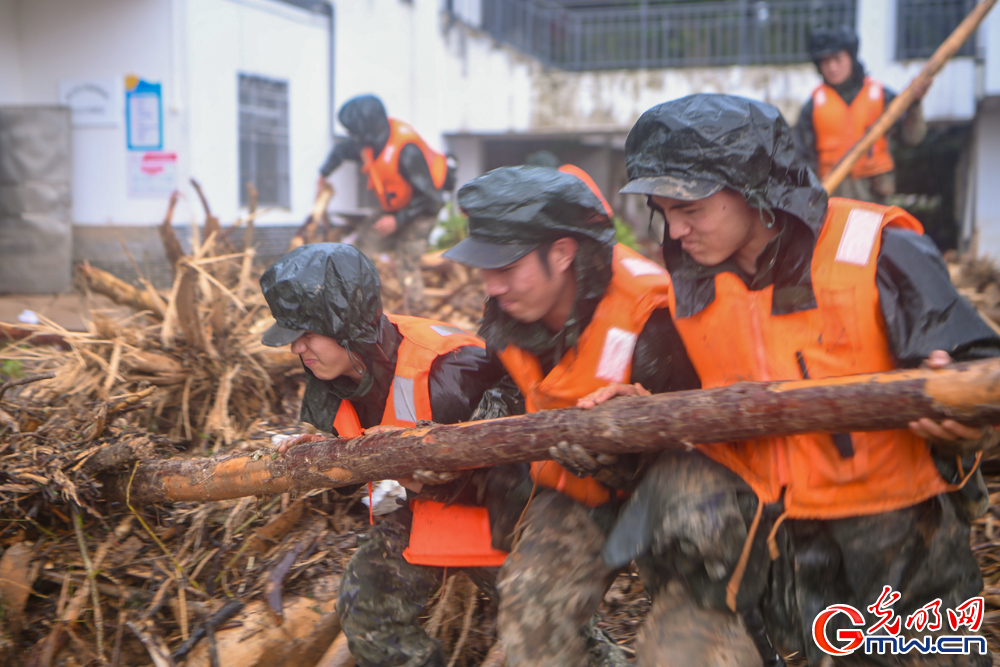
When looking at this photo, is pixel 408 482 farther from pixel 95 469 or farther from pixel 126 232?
pixel 126 232

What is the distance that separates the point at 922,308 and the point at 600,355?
896 mm

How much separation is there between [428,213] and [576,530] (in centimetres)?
576

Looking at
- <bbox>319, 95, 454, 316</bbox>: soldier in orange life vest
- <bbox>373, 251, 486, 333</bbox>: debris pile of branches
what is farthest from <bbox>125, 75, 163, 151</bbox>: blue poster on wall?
<bbox>373, 251, 486, 333</bbox>: debris pile of branches

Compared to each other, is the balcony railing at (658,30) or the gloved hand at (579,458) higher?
the balcony railing at (658,30)

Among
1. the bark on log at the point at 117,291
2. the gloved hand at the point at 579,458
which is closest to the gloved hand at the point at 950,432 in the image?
the gloved hand at the point at 579,458

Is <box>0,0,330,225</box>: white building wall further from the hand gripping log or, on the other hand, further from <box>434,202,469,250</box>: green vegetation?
the hand gripping log

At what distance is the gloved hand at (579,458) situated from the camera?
7.72 feet

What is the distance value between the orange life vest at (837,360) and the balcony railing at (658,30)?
1318 centimetres

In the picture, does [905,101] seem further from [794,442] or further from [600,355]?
[794,442]

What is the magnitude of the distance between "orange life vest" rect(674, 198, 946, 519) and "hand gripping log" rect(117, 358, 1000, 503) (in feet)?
0.36

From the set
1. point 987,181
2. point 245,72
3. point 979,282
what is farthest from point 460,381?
point 987,181

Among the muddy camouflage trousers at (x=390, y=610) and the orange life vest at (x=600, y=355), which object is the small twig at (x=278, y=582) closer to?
the muddy camouflage trousers at (x=390, y=610)

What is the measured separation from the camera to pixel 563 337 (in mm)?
2578

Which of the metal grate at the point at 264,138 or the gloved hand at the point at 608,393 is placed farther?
the metal grate at the point at 264,138
